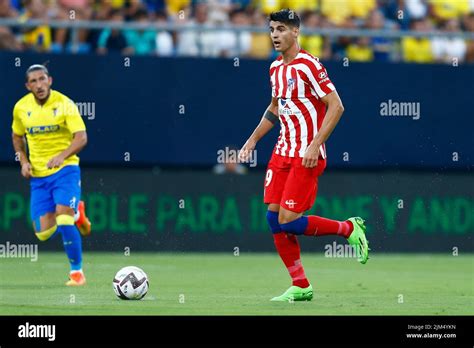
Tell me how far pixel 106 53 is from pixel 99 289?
7.08 m

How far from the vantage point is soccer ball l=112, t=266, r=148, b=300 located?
39.7 feet

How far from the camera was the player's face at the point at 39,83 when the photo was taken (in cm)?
1424

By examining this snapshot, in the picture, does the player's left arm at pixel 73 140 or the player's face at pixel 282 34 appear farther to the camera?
the player's left arm at pixel 73 140

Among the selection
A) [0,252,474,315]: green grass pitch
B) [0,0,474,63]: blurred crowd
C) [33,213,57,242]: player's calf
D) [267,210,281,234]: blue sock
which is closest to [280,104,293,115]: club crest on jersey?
[267,210,281,234]: blue sock

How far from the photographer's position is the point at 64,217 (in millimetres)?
14109

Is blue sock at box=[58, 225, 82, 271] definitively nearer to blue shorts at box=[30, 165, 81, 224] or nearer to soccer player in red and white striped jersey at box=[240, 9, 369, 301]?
blue shorts at box=[30, 165, 81, 224]

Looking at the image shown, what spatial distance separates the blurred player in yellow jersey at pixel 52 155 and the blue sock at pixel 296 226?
3067 mm

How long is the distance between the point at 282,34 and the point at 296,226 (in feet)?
6.08

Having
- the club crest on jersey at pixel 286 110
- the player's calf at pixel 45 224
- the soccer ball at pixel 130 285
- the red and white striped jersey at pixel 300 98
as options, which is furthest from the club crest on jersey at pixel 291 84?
the player's calf at pixel 45 224

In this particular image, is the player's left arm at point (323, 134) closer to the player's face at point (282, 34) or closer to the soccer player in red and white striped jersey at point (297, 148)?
the soccer player in red and white striped jersey at point (297, 148)

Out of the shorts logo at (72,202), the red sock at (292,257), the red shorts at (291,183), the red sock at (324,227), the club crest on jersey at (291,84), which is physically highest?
the club crest on jersey at (291,84)
